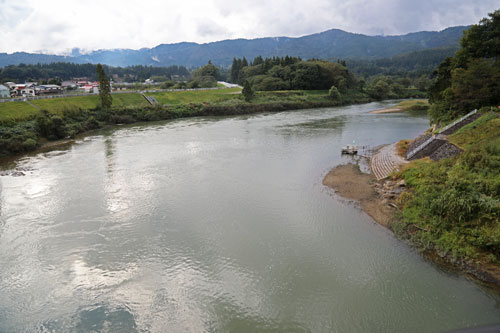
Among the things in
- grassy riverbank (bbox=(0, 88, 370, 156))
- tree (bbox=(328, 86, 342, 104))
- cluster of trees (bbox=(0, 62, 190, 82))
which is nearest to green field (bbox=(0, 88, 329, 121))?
grassy riverbank (bbox=(0, 88, 370, 156))

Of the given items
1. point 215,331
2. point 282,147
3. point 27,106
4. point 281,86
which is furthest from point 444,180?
point 281,86

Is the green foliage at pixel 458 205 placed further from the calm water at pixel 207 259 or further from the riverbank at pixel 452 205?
the calm water at pixel 207 259

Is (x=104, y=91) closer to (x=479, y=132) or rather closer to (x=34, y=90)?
(x=34, y=90)

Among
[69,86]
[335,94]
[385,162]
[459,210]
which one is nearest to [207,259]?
[459,210]

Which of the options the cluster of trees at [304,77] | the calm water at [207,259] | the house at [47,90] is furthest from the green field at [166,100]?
the house at [47,90]

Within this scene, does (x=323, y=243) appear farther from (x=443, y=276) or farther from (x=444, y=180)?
(x=444, y=180)

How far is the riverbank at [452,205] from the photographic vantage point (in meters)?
11.0

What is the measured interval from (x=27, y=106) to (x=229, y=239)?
37044mm

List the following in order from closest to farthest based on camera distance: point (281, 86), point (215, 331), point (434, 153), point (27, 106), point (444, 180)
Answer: point (215, 331)
point (444, 180)
point (434, 153)
point (27, 106)
point (281, 86)

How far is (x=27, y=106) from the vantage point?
124 feet

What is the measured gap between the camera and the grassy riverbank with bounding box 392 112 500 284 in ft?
36.0

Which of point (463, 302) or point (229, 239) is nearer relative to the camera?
point (463, 302)

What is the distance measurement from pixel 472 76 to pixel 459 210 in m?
17.1

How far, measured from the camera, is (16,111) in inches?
1382
